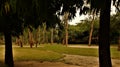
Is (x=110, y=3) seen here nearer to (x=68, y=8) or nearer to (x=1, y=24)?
(x=68, y=8)

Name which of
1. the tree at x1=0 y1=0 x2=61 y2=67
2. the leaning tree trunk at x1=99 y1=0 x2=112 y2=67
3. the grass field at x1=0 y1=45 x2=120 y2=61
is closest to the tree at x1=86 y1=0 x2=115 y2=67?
the leaning tree trunk at x1=99 y1=0 x2=112 y2=67

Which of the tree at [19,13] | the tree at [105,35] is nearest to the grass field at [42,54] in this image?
the tree at [19,13]

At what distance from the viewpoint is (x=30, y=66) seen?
15828 millimetres

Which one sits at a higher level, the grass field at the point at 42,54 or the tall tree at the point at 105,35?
the tall tree at the point at 105,35

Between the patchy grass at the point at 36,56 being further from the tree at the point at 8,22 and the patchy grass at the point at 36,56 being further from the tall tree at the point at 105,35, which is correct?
the tall tree at the point at 105,35

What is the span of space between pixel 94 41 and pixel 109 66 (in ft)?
164

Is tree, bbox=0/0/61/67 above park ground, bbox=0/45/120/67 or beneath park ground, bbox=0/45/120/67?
above

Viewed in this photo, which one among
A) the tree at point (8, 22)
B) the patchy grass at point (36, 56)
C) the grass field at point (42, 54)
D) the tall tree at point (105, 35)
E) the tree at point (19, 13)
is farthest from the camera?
the grass field at point (42, 54)

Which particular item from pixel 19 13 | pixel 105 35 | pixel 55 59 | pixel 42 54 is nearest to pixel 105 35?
pixel 105 35

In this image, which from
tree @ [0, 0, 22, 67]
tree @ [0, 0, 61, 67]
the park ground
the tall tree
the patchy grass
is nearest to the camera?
tree @ [0, 0, 61, 67]

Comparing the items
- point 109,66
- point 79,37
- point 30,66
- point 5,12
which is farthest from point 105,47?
point 79,37

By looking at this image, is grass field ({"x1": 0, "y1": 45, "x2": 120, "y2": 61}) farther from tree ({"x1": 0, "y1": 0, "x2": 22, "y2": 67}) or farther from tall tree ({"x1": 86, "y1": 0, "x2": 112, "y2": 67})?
tall tree ({"x1": 86, "y1": 0, "x2": 112, "y2": 67})

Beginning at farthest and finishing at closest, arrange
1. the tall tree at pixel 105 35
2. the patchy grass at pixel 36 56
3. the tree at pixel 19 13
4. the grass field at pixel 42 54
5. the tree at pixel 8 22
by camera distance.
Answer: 1. the grass field at pixel 42 54
2. the patchy grass at pixel 36 56
3. the tree at pixel 8 22
4. the tall tree at pixel 105 35
5. the tree at pixel 19 13

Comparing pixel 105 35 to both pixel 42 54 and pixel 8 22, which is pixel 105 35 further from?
pixel 42 54
